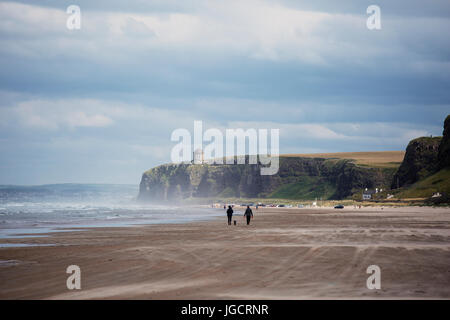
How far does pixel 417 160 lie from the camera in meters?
139

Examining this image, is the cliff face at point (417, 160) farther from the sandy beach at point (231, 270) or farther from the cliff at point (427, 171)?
the sandy beach at point (231, 270)

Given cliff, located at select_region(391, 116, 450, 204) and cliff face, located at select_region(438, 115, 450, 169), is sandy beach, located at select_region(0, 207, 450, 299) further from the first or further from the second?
cliff face, located at select_region(438, 115, 450, 169)

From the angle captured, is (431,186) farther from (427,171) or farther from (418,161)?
(418,161)

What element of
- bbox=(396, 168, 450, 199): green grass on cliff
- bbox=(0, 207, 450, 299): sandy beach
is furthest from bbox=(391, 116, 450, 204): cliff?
bbox=(0, 207, 450, 299): sandy beach

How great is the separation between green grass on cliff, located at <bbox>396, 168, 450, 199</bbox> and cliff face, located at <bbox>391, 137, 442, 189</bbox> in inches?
713

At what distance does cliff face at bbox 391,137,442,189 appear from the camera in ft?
446

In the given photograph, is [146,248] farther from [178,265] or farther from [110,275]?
[110,275]

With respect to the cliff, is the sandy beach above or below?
below

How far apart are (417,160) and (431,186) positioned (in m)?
32.4

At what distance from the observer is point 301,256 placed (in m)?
19.2

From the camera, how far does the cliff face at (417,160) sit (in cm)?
13600

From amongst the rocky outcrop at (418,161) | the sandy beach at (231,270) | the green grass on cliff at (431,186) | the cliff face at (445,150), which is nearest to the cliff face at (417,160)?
the rocky outcrop at (418,161)
